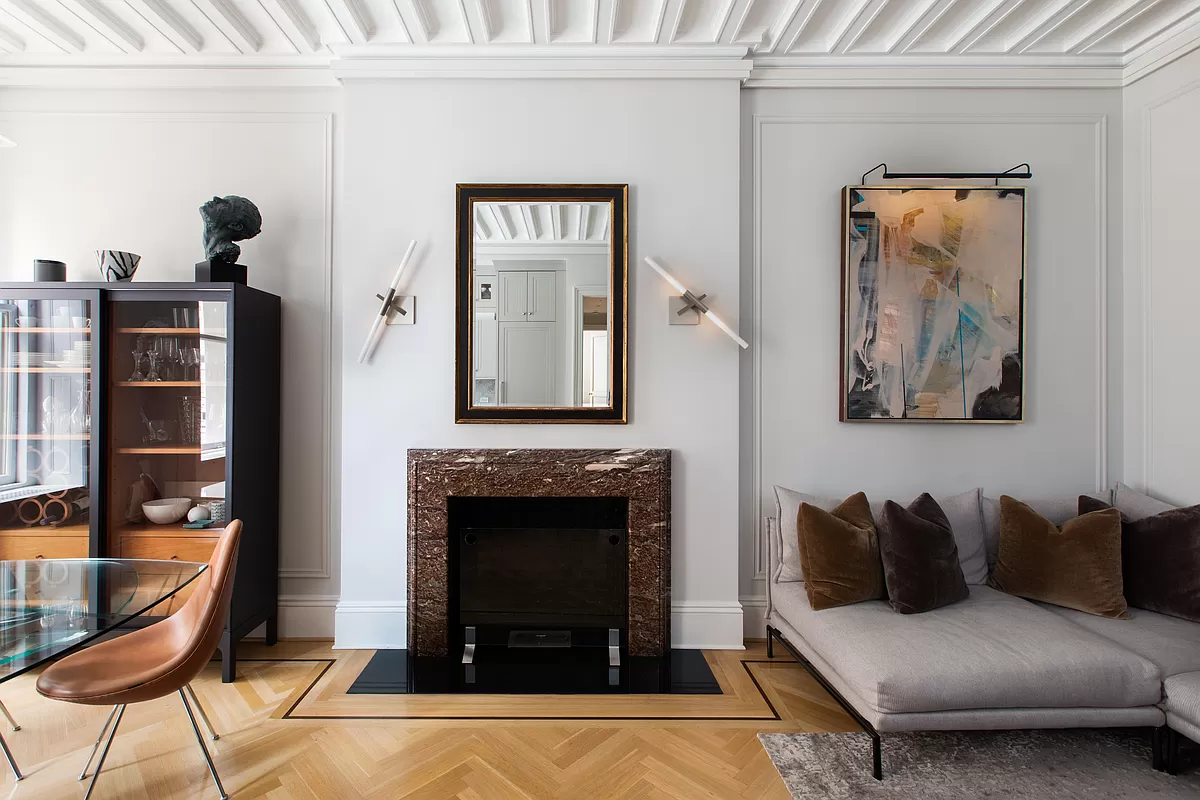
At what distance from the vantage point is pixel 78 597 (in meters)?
1.82

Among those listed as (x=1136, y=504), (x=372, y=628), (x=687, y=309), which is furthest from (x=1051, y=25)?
(x=372, y=628)

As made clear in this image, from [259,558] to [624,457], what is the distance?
6.08ft

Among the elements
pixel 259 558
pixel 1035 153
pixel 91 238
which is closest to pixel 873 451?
pixel 1035 153

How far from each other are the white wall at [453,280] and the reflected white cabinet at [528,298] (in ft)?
1.00

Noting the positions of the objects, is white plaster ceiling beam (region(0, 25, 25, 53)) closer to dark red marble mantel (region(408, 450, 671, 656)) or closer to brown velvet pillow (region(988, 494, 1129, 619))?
dark red marble mantel (region(408, 450, 671, 656))

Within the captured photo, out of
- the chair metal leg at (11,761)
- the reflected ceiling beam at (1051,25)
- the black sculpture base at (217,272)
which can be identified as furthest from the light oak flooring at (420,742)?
the reflected ceiling beam at (1051,25)

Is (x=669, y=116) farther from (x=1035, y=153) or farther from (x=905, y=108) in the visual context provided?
(x=1035, y=153)

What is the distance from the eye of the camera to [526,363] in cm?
293

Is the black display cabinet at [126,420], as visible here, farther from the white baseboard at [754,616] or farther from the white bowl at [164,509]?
the white baseboard at [754,616]

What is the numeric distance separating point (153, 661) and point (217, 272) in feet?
5.58

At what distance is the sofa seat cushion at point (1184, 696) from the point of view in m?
1.90

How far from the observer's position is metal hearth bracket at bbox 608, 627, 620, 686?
2621mm

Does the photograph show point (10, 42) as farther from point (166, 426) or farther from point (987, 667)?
point (987, 667)

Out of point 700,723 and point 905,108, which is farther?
point 905,108
